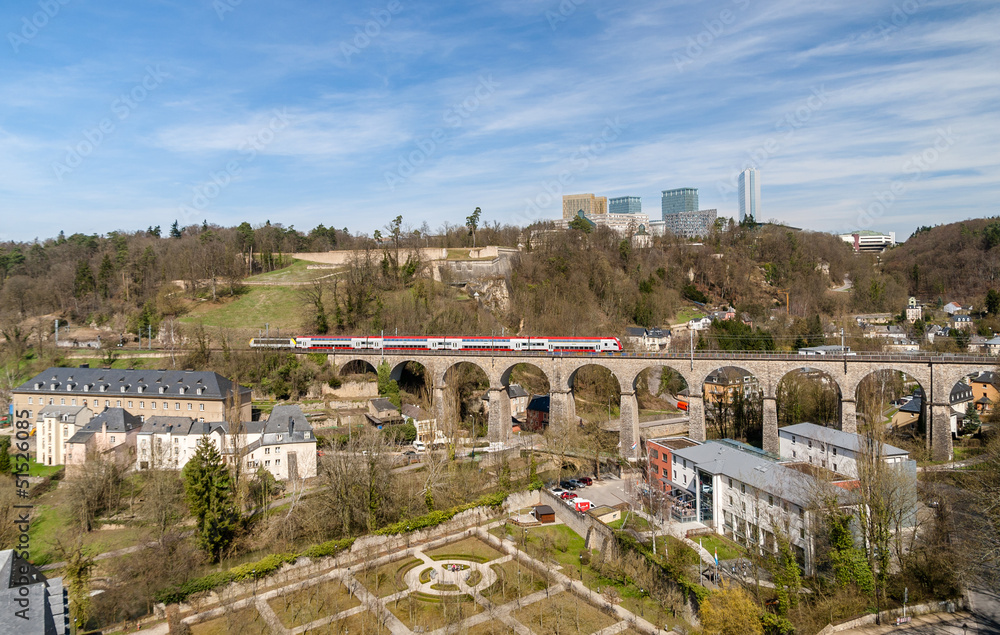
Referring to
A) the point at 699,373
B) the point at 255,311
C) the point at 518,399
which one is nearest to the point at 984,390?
the point at 699,373

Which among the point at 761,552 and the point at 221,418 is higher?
the point at 221,418

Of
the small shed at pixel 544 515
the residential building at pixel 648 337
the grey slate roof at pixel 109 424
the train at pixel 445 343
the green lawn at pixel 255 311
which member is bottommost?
the small shed at pixel 544 515

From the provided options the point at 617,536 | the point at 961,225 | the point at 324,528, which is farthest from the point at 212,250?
the point at 961,225

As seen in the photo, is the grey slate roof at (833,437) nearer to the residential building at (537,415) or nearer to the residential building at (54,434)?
the residential building at (537,415)

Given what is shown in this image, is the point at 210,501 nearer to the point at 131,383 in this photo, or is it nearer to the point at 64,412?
the point at 64,412

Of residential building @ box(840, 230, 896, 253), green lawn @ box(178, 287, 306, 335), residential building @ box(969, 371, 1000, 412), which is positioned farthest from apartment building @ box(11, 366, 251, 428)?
residential building @ box(840, 230, 896, 253)

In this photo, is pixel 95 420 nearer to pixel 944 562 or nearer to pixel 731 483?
pixel 731 483

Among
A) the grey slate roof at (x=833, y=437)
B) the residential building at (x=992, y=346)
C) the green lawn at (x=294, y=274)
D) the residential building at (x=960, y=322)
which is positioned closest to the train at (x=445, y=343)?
the grey slate roof at (x=833, y=437)
